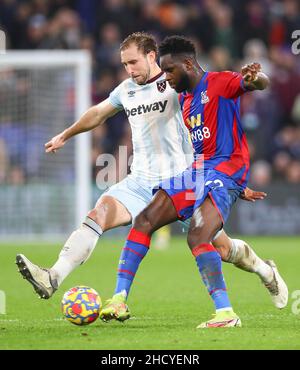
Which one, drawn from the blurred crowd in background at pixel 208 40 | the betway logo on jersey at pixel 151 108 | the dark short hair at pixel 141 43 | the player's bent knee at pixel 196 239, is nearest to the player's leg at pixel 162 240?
the blurred crowd in background at pixel 208 40

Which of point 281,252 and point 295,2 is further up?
point 295,2

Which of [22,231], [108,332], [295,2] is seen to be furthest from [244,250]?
[295,2]

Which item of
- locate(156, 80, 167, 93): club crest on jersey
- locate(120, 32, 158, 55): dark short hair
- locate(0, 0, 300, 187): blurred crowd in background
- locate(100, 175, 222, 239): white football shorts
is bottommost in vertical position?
locate(100, 175, 222, 239): white football shorts

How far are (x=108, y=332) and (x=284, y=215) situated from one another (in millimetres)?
11064

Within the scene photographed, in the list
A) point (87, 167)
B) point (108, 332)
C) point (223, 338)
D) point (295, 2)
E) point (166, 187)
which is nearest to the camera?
point (223, 338)

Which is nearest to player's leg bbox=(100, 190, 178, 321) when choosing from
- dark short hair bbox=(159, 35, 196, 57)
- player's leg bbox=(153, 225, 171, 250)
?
dark short hair bbox=(159, 35, 196, 57)

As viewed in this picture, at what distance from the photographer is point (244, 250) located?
25.8 ft

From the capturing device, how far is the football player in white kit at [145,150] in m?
7.74

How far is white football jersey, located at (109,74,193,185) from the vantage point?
26.0 feet

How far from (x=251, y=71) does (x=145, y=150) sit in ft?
5.11

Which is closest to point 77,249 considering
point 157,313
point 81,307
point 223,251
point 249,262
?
point 81,307

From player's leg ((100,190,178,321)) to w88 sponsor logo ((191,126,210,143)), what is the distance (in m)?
0.46

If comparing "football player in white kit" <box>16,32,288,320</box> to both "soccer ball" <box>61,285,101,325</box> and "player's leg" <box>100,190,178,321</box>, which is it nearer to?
"player's leg" <box>100,190,178,321</box>

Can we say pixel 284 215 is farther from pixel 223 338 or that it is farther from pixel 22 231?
pixel 223 338
